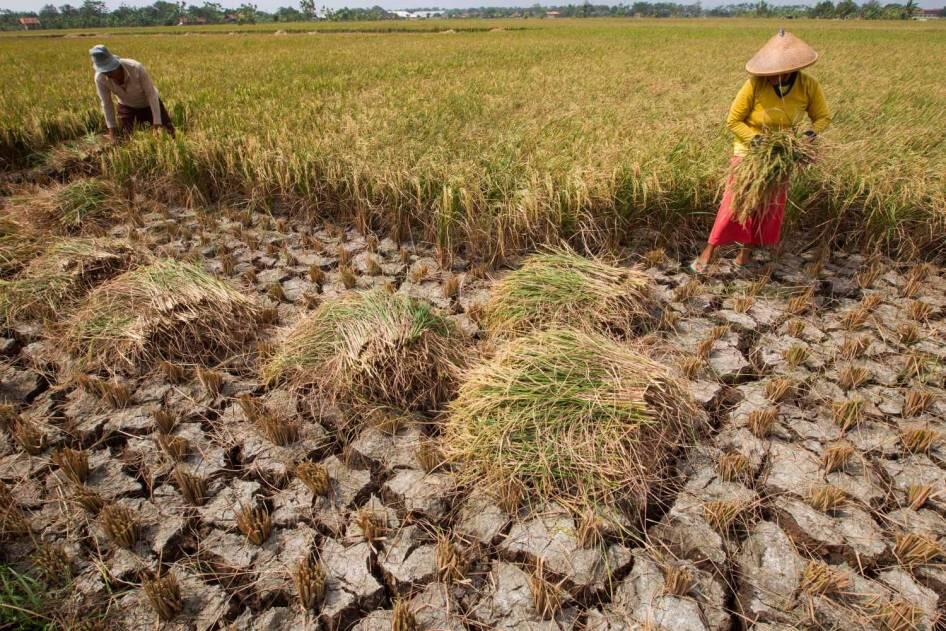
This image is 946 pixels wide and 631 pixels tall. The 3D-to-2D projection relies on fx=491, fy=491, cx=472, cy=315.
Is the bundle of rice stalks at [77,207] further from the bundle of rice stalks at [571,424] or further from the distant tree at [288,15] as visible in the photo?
the distant tree at [288,15]

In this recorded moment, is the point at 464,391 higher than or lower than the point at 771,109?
lower

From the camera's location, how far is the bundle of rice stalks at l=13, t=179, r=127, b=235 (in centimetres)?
384

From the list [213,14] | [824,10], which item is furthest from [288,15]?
[824,10]

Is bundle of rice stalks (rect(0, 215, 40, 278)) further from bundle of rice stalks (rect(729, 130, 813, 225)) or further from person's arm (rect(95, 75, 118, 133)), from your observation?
bundle of rice stalks (rect(729, 130, 813, 225))

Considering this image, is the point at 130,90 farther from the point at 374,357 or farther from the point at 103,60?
the point at 374,357

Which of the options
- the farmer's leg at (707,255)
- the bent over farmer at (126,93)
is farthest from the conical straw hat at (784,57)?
the bent over farmer at (126,93)

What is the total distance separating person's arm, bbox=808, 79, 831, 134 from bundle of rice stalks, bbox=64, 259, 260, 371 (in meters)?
3.55

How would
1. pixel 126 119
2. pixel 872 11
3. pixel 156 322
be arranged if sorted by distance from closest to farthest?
pixel 156 322 → pixel 126 119 → pixel 872 11

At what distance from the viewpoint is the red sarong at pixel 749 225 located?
3.08m

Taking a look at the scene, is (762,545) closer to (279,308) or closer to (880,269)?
(880,269)

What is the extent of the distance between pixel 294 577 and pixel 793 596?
62.6 inches

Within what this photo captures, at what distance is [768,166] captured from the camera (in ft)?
9.28

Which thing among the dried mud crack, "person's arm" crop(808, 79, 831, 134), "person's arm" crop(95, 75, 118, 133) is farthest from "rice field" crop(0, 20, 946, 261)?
the dried mud crack

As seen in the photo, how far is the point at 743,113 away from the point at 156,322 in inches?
141
